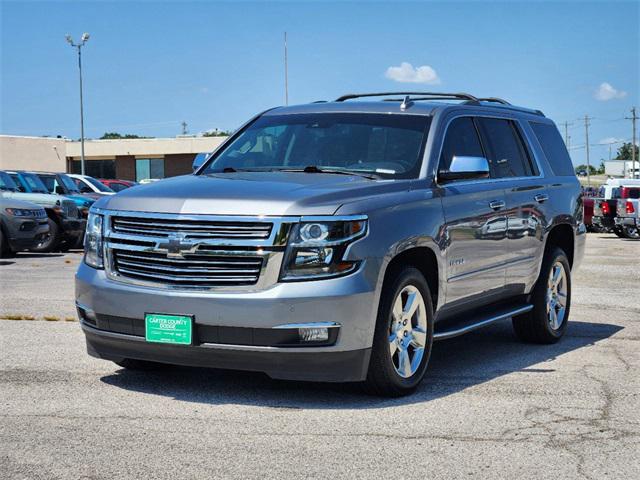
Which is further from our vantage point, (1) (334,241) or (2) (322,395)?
(2) (322,395)

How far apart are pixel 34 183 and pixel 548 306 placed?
15.3m

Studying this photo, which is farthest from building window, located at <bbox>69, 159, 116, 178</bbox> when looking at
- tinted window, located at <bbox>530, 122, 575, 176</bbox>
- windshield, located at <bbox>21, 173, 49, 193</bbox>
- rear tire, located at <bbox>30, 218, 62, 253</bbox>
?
tinted window, located at <bbox>530, 122, 575, 176</bbox>

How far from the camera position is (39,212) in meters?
19.4

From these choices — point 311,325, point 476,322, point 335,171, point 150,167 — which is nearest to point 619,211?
point 476,322

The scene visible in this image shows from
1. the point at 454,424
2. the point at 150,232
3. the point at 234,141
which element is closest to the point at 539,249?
the point at 234,141

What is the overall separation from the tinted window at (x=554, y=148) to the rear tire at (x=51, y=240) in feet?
41.7

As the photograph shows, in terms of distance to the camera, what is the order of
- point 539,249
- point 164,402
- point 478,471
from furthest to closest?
point 539,249, point 164,402, point 478,471

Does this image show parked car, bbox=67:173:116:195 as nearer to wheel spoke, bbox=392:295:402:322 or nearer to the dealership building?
wheel spoke, bbox=392:295:402:322

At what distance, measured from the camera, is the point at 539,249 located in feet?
29.0

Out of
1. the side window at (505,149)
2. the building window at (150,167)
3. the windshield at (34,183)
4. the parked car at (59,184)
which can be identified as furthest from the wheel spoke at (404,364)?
the building window at (150,167)

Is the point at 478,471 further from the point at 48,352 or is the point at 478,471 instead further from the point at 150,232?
the point at 48,352

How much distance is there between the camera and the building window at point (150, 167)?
72.9 meters

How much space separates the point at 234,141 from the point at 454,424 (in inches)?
129

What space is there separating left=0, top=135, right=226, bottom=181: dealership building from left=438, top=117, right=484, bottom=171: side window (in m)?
59.9
